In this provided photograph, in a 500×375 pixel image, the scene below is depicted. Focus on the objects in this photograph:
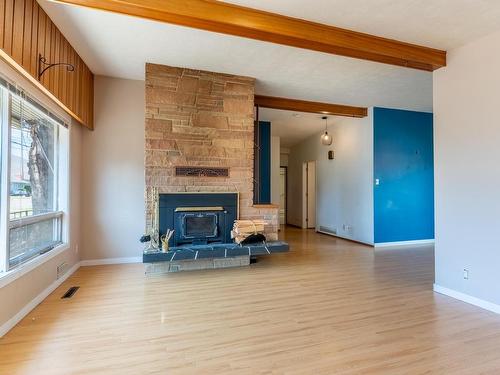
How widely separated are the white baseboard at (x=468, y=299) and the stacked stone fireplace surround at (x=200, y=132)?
228 cm

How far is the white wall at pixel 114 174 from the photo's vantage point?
14.5 ft

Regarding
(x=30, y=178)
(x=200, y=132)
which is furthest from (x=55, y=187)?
(x=200, y=132)

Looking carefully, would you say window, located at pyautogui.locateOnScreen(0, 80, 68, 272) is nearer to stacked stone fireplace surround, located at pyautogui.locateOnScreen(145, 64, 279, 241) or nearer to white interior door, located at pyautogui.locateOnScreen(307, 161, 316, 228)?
stacked stone fireplace surround, located at pyautogui.locateOnScreen(145, 64, 279, 241)

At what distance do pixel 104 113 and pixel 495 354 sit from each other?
529 centimetres

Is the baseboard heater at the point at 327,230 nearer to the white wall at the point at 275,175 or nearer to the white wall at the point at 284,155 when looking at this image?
the white wall at the point at 275,175

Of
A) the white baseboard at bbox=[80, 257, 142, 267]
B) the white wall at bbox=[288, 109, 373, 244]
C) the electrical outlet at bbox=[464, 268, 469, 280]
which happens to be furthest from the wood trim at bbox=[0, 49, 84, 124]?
the white wall at bbox=[288, 109, 373, 244]

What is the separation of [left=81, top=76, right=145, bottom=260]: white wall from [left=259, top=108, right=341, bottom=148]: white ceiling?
2597 millimetres

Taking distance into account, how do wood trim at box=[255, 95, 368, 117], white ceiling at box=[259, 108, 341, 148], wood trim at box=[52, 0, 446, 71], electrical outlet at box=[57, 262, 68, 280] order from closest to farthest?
1. wood trim at box=[52, 0, 446, 71]
2. electrical outlet at box=[57, 262, 68, 280]
3. wood trim at box=[255, 95, 368, 117]
4. white ceiling at box=[259, 108, 341, 148]

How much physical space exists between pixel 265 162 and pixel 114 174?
135 inches

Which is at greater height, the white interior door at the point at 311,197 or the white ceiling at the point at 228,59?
the white ceiling at the point at 228,59

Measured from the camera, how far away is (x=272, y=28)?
2.60 metres

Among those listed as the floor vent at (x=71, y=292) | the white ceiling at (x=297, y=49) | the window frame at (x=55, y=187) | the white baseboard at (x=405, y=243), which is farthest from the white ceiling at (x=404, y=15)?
the white baseboard at (x=405, y=243)

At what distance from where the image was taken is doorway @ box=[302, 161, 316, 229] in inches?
340

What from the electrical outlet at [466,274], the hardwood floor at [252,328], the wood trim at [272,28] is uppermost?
the wood trim at [272,28]
